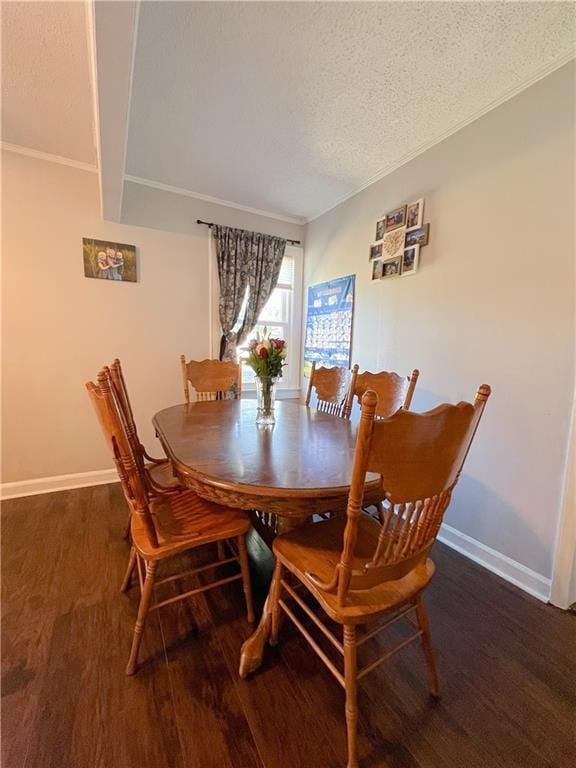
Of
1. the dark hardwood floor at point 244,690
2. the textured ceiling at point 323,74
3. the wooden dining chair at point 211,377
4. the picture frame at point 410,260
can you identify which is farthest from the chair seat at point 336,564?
the textured ceiling at point 323,74

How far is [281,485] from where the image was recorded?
0.98m

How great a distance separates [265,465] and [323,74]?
196 centimetres

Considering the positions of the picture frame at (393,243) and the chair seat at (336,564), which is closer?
the chair seat at (336,564)

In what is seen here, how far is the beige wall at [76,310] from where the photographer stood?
7.79 feet

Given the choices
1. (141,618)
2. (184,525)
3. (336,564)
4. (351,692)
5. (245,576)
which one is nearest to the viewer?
(351,692)

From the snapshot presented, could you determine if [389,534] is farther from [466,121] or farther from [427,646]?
[466,121]

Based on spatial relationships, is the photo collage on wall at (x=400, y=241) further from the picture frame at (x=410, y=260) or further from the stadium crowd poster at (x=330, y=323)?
the stadium crowd poster at (x=330, y=323)

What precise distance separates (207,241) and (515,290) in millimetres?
2548

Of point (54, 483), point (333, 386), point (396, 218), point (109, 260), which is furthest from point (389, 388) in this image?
point (54, 483)

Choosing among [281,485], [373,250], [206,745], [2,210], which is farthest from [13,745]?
[373,250]

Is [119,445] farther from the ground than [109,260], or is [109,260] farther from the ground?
[109,260]

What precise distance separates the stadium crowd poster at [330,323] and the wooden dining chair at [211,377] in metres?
1.06

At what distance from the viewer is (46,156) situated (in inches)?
92.8

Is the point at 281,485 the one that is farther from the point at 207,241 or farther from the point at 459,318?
the point at 207,241
